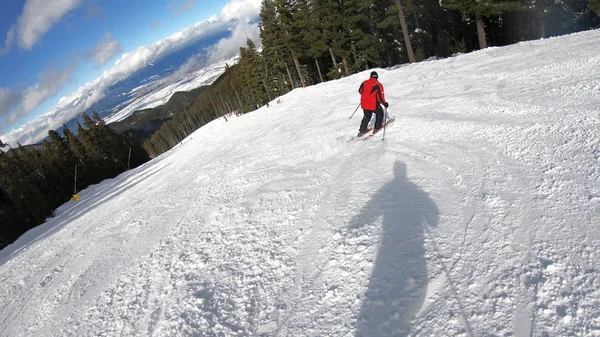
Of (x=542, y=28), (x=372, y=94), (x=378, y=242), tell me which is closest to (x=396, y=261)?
(x=378, y=242)

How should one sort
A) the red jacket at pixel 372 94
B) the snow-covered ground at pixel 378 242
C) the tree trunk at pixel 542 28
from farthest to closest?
the tree trunk at pixel 542 28, the red jacket at pixel 372 94, the snow-covered ground at pixel 378 242

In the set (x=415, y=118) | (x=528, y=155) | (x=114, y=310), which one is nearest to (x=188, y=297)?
(x=114, y=310)

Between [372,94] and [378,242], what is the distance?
668 centimetres

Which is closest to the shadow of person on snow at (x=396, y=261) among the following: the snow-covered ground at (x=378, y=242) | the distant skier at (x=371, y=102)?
the snow-covered ground at (x=378, y=242)

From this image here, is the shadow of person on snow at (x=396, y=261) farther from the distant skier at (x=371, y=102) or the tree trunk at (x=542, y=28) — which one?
the tree trunk at (x=542, y=28)

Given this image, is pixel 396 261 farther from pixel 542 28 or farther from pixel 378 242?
pixel 542 28

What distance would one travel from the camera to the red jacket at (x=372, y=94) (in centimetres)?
1027

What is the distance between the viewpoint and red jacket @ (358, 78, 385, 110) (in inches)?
404

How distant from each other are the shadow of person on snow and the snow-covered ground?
0.07ft

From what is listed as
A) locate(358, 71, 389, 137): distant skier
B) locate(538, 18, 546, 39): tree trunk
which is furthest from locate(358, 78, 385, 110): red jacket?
locate(538, 18, 546, 39): tree trunk

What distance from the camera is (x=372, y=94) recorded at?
10.4m

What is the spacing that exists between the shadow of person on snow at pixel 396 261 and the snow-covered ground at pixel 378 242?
21 mm

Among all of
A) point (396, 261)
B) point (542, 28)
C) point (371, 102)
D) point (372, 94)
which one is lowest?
point (396, 261)

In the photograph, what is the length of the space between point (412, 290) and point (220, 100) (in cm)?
10293
